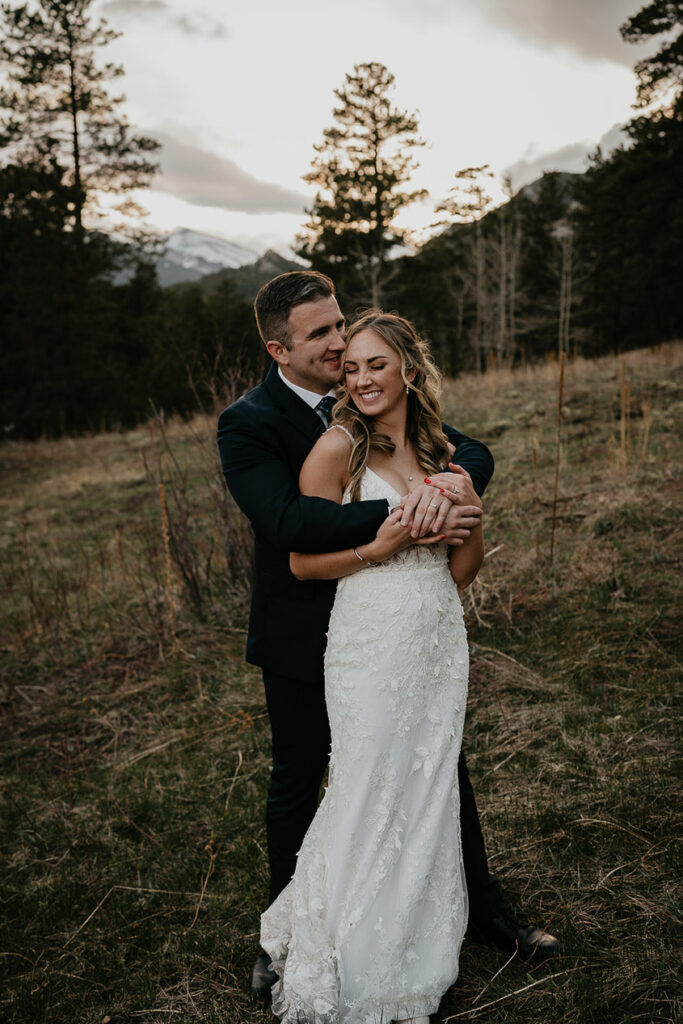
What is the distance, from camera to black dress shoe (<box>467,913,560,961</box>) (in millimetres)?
2496

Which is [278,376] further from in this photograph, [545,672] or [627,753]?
[545,672]

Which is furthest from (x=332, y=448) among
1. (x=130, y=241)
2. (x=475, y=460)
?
(x=130, y=241)

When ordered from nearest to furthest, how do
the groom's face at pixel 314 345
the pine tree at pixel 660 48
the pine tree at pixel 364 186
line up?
the groom's face at pixel 314 345 → the pine tree at pixel 660 48 → the pine tree at pixel 364 186

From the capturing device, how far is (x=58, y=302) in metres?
19.9

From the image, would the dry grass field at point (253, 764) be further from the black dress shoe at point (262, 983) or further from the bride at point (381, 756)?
the bride at point (381, 756)

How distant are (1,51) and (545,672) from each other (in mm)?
23859

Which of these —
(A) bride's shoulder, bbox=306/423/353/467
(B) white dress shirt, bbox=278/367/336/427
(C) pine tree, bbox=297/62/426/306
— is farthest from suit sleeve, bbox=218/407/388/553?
(C) pine tree, bbox=297/62/426/306

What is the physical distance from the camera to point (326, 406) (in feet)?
8.36

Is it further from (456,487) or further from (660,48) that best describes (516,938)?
(660,48)

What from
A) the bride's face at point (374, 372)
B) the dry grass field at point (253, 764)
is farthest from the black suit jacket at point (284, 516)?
the dry grass field at point (253, 764)

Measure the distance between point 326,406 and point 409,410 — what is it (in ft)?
0.96

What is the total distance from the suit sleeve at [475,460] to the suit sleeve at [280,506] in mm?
489

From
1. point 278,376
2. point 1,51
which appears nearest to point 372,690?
point 278,376

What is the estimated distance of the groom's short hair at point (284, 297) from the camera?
2502mm
